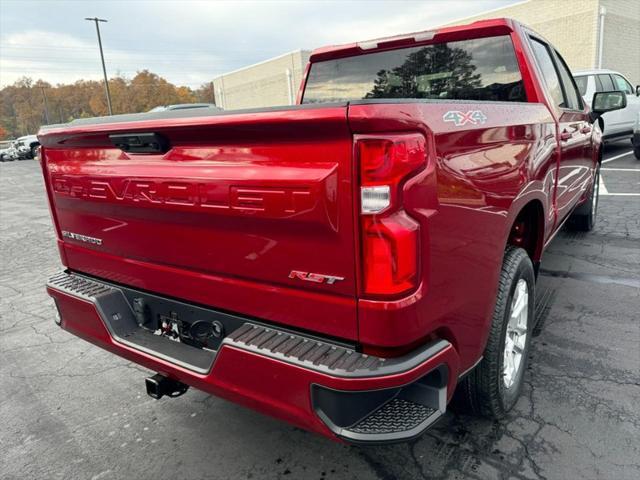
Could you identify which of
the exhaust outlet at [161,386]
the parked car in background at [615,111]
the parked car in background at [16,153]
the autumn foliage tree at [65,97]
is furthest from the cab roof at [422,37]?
the autumn foliage tree at [65,97]

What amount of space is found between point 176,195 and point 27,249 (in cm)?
611

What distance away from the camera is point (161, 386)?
2318 millimetres

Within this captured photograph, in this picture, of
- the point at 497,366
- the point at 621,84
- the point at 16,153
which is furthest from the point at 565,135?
the point at 16,153

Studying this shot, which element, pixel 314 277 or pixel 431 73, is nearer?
pixel 314 277

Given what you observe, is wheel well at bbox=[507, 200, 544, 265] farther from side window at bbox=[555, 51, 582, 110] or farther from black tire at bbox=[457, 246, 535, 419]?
side window at bbox=[555, 51, 582, 110]

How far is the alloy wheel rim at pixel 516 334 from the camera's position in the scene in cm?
258

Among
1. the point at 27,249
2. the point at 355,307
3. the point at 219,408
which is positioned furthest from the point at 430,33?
the point at 27,249

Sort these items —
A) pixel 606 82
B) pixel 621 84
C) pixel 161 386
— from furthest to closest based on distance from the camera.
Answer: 1. pixel 621 84
2. pixel 606 82
3. pixel 161 386

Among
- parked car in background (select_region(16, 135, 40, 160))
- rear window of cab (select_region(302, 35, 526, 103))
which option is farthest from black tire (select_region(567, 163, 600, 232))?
parked car in background (select_region(16, 135, 40, 160))

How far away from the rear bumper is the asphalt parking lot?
24.6 inches

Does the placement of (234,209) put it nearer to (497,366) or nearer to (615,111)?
(497,366)

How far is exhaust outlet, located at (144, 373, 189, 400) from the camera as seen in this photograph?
7.56ft

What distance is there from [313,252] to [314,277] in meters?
0.09

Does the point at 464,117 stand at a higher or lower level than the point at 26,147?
higher
